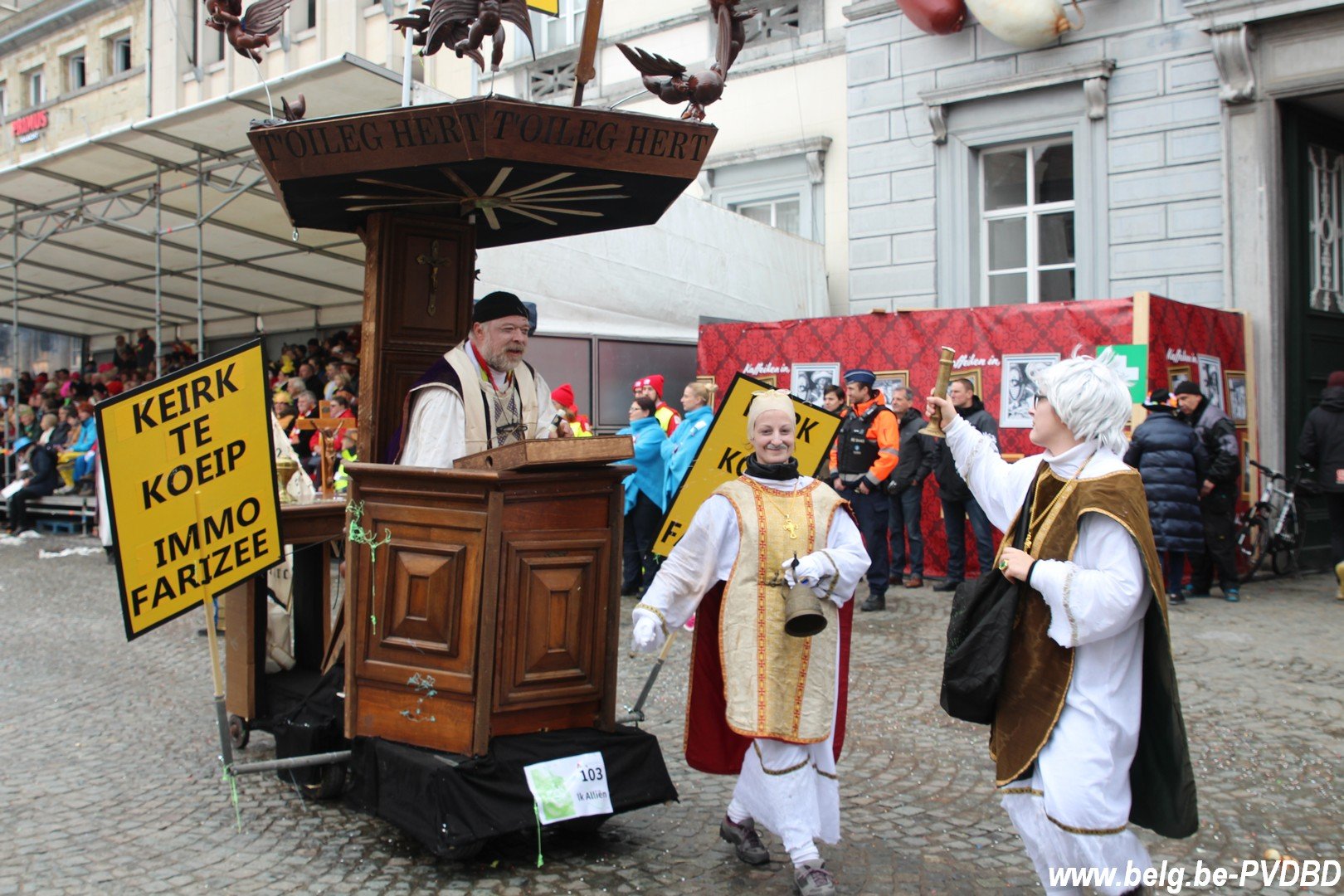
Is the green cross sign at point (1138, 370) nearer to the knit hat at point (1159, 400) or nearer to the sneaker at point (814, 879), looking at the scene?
the knit hat at point (1159, 400)

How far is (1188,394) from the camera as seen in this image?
942cm

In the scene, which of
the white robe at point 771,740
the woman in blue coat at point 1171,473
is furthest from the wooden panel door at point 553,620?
the woman in blue coat at point 1171,473

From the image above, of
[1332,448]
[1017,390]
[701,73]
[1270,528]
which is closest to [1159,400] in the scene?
[1017,390]

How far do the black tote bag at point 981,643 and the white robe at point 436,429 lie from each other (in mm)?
1932

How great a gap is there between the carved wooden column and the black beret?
1.79 feet

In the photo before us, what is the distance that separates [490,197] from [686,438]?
4.98 metres

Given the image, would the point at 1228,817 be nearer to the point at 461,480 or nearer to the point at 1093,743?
the point at 1093,743

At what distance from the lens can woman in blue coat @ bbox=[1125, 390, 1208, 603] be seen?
9.13 meters

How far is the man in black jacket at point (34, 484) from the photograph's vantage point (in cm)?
1648

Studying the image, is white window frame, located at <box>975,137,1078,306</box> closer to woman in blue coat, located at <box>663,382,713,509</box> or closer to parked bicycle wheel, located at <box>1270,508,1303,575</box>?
parked bicycle wheel, located at <box>1270,508,1303,575</box>

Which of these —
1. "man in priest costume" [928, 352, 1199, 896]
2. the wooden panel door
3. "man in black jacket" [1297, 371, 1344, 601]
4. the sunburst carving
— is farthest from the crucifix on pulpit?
"man in priest costume" [928, 352, 1199, 896]

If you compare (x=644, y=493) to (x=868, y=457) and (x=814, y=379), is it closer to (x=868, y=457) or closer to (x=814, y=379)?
(x=868, y=457)

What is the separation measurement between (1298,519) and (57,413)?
1633 cm

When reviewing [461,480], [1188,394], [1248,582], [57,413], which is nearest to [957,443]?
[461,480]
